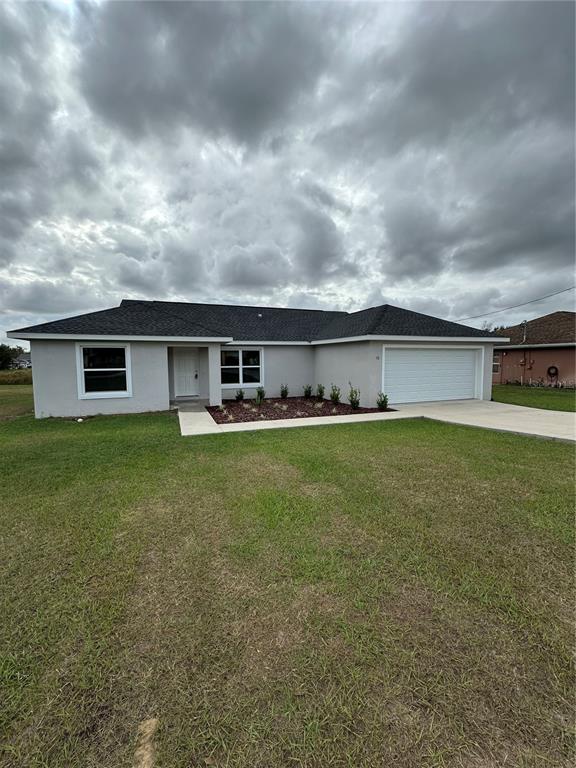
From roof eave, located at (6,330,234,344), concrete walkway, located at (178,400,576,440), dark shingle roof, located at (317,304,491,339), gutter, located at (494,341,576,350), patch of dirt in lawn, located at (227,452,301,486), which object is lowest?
patch of dirt in lawn, located at (227,452,301,486)

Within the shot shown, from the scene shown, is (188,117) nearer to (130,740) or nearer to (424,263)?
(130,740)

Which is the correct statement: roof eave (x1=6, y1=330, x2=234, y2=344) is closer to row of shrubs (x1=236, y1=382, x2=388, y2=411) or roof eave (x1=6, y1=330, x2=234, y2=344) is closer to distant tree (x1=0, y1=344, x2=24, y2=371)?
row of shrubs (x1=236, y1=382, x2=388, y2=411)

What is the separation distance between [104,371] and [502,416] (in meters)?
13.3

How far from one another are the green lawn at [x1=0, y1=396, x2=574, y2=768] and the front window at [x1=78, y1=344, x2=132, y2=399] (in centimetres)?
656

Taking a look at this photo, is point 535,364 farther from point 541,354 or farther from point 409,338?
point 409,338

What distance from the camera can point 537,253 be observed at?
24.9 meters

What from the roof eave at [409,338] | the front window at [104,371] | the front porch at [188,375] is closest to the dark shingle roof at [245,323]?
the roof eave at [409,338]

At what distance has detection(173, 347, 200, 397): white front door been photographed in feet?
47.8

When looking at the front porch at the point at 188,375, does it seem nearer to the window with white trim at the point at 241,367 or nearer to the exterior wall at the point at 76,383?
the window with white trim at the point at 241,367

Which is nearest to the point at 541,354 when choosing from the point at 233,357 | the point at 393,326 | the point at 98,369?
the point at 393,326

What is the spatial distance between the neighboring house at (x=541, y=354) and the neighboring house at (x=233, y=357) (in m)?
10.1

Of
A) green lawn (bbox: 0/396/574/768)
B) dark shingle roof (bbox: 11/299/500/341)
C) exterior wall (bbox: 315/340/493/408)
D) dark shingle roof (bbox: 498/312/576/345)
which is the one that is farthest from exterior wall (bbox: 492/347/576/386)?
green lawn (bbox: 0/396/574/768)

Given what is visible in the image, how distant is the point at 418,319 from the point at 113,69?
44.4 ft

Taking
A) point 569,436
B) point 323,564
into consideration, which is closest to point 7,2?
point 323,564
